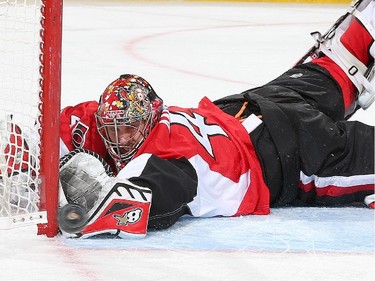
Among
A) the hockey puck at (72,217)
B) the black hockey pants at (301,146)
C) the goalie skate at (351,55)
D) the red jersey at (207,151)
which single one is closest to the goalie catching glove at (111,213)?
the hockey puck at (72,217)

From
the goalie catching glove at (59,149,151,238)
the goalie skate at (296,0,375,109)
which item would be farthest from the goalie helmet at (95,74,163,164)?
the goalie skate at (296,0,375,109)

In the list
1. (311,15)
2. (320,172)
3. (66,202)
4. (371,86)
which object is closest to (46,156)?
(66,202)

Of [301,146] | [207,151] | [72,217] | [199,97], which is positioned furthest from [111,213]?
[199,97]

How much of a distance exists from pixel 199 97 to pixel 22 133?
214 centimetres

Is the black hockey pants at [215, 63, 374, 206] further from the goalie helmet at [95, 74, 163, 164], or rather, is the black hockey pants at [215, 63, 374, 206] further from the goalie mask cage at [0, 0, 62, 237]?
the goalie mask cage at [0, 0, 62, 237]

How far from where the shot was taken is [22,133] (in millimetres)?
2297

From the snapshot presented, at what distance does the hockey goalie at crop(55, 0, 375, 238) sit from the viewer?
2.33 metres

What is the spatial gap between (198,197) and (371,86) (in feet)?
3.04

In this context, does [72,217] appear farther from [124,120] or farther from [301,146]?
[301,146]

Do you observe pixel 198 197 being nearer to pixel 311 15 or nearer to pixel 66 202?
pixel 66 202

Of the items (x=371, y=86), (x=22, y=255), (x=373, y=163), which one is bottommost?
(x=22, y=255)

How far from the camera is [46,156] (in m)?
2.25

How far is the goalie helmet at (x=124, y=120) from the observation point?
8.20ft

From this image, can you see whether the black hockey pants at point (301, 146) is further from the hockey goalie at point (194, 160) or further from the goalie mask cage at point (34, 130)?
the goalie mask cage at point (34, 130)
